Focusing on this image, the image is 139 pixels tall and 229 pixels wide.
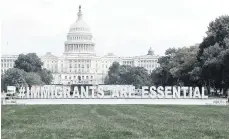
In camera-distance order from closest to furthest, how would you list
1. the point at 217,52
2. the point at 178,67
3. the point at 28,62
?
1. the point at 217,52
2. the point at 178,67
3. the point at 28,62

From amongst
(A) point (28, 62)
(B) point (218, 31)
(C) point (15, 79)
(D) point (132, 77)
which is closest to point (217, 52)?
(B) point (218, 31)

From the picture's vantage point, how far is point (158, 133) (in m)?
17.1

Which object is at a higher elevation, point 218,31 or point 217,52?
point 218,31

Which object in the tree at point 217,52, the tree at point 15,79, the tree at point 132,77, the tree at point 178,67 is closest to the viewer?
the tree at point 217,52

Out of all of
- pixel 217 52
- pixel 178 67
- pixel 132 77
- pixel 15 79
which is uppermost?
pixel 132 77

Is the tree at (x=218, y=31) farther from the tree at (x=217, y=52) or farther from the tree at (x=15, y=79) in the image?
the tree at (x=15, y=79)

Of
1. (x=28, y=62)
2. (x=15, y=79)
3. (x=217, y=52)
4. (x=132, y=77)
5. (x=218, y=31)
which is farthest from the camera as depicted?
(x=132, y=77)

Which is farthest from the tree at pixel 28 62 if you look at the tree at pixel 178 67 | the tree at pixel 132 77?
the tree at pixel 132 77

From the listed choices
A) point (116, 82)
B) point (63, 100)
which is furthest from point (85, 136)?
point (116, 82)

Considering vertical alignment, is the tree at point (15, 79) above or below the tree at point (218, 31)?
below

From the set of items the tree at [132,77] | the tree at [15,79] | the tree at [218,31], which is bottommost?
the tree at [15,79]

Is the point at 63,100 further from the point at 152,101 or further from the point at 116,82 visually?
the point at 116,82

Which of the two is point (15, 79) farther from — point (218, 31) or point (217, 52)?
point (217, 52)

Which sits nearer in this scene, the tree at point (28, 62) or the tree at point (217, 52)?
the tree at point (217, 52)
